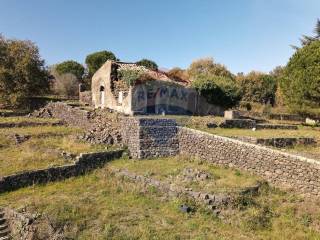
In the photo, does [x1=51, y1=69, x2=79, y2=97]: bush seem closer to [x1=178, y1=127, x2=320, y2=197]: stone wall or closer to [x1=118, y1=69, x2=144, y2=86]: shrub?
[x1=118, y1=69, x2=144, y2=86]: shrub

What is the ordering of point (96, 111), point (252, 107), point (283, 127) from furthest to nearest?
1. point (252, 107)
2. point (283, 127)
3. point (96, 111)

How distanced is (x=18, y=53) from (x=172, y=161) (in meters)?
20.3

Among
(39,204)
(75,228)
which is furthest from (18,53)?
(75,228)

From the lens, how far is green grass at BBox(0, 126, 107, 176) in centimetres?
1984

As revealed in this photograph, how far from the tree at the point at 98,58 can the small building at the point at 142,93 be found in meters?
27.6

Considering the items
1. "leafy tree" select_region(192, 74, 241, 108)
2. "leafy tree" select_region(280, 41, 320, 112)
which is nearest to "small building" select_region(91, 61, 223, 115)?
"leafy tree" select_region(192, 74, 241, 108)

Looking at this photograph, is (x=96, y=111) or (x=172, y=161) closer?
(x=172, y=161)

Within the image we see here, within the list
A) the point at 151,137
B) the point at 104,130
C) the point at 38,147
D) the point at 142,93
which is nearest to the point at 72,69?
the point at 142,93

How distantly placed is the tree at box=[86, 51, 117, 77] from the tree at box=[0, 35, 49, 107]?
74.5 ft

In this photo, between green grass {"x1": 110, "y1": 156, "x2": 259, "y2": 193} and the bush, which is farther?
the bush

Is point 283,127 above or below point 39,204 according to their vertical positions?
above

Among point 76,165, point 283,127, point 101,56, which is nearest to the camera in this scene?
point 76,165

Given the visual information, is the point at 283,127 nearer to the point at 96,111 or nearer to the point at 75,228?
the point at 96,111

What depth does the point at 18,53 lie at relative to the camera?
35094 millimetres
